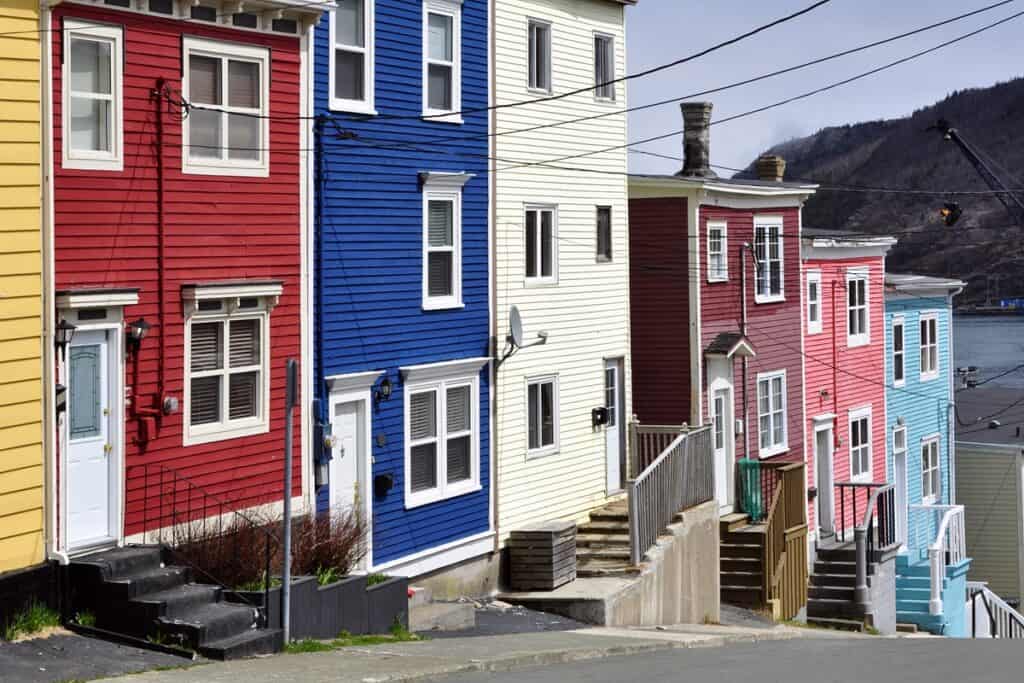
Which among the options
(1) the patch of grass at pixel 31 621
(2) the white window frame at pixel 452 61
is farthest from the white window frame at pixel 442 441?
(1) the patch of grass at pixel 31 621

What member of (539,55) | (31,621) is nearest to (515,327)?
(539,55)

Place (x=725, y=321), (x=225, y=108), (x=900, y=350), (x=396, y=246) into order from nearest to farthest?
(x=225, y=108), (x=396, y=246), (x=725, y=321), (x=900, y=350)

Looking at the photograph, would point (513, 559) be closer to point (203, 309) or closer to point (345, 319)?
point (345, 319)

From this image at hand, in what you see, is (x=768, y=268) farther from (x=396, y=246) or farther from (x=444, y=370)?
(x=396, y=246)

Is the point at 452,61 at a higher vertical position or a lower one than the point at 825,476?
higher

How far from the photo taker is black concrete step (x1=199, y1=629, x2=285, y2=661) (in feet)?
54.6

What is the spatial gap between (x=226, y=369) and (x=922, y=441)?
1181 inches

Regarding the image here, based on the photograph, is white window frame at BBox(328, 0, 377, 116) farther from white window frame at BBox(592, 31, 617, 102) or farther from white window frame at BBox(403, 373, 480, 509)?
white window frame at BBox(592, 31, 617, 102)

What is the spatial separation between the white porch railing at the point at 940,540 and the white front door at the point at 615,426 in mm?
11296

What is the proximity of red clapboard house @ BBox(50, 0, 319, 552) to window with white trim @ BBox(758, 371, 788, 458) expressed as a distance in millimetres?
17582

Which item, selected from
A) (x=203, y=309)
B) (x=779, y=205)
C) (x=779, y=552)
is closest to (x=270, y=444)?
(x=203, y=309)

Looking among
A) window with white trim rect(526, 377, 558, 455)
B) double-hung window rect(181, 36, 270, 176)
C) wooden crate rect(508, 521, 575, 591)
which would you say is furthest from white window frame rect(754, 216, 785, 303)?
double-hung window rect(181, 36, 270, 176)

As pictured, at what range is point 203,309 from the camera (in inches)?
752

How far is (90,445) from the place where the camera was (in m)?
17.5
